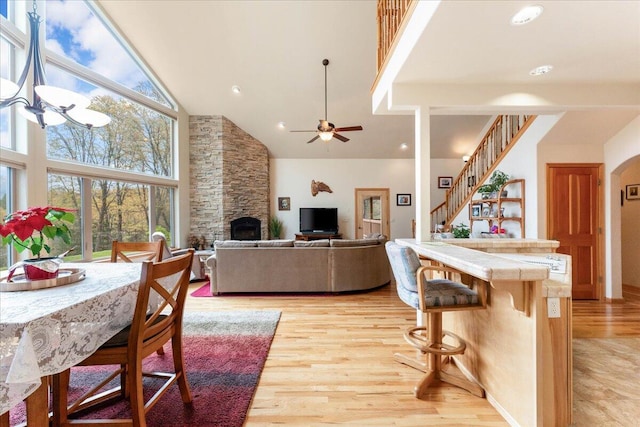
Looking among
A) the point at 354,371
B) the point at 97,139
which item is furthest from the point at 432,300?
the point at 97,139

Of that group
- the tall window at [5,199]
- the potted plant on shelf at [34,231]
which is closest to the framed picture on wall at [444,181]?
the potted plant on shelf at [34,231]

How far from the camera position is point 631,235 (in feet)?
15.4

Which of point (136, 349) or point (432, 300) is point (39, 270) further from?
point (432, 300)

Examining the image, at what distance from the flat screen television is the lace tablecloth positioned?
6.38 metres

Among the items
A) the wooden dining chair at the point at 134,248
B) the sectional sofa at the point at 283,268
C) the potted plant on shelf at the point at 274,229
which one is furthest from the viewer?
the potted plant on shelf at the point at 274,229

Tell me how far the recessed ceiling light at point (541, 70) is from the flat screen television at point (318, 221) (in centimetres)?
591

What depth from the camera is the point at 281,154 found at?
8.08 metres

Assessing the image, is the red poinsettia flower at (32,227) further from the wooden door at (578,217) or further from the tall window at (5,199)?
the wooden door at (578,217)

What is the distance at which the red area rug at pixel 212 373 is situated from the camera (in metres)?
1.79

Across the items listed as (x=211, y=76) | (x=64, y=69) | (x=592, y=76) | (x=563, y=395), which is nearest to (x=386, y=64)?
(x=592, y=76)

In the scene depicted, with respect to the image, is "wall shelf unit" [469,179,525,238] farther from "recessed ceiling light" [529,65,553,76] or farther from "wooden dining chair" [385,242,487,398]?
"wooden dining chair" [385,242,487,398]

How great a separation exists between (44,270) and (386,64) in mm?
3126

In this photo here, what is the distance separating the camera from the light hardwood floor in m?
1.80

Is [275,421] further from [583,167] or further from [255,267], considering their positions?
[583,167]
